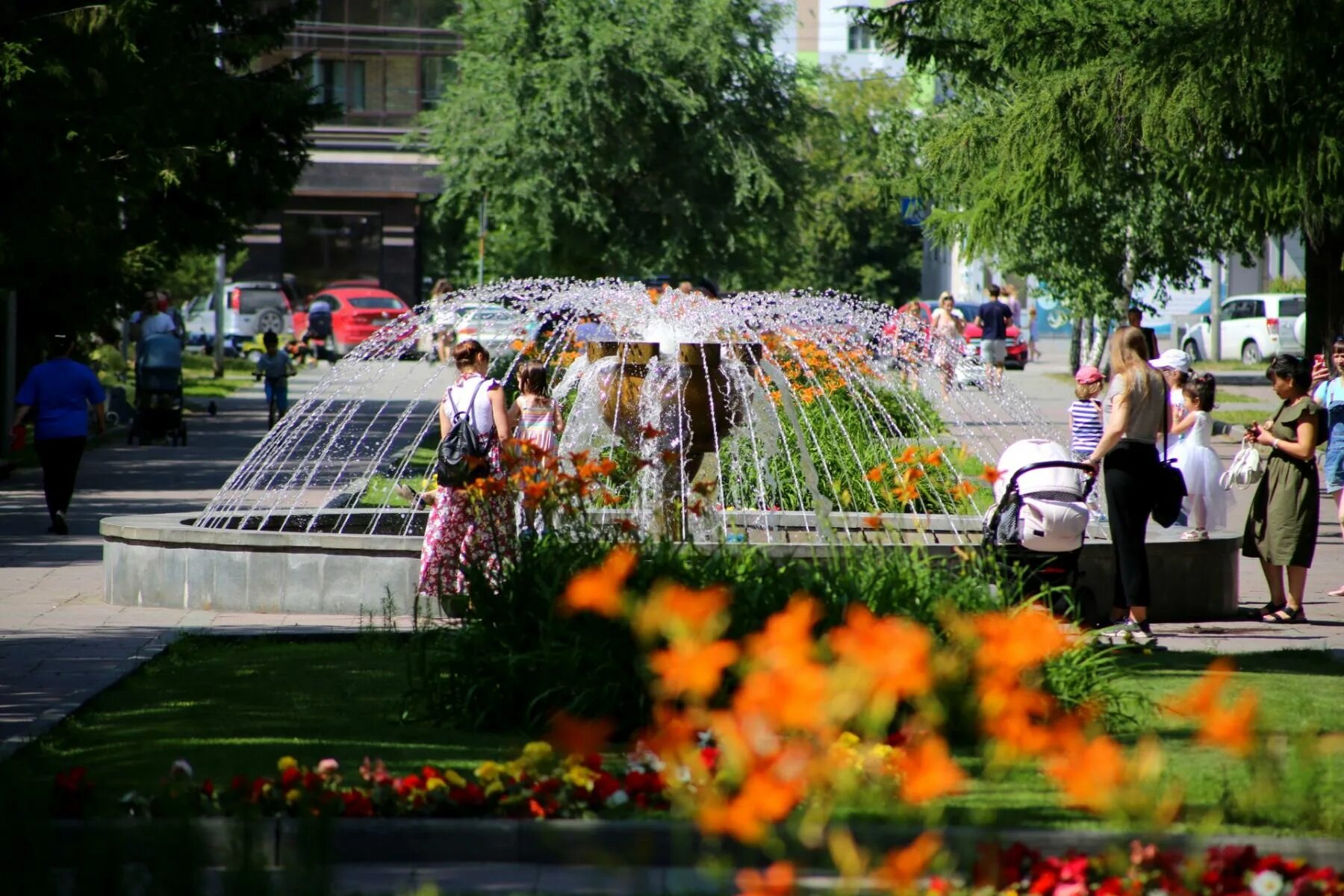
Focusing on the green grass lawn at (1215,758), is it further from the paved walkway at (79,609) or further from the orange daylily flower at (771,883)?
the paved walkway at (79,609)

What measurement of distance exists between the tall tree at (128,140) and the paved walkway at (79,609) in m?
2.35

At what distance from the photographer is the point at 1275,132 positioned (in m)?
19.4

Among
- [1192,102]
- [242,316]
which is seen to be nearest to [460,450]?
[1192,102]

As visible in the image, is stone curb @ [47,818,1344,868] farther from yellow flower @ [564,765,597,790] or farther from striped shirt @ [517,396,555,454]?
striped shirt @ [517,396,555,454]

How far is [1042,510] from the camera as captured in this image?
33.5 ft

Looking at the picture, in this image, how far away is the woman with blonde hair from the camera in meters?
10.8

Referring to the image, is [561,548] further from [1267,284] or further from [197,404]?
[1267,284]

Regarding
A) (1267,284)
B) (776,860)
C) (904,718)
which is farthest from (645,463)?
(1267,284)

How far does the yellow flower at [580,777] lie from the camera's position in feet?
21.1

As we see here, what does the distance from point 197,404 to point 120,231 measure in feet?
30.5

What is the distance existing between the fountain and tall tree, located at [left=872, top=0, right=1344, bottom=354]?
3062 mm

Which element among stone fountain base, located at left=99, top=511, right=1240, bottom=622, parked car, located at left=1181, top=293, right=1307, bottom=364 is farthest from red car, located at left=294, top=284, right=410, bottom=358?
stone fountain base, located at left=99, top=511, right=1240, bottom=622

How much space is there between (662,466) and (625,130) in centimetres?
2969

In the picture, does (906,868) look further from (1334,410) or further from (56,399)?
(56,399)
